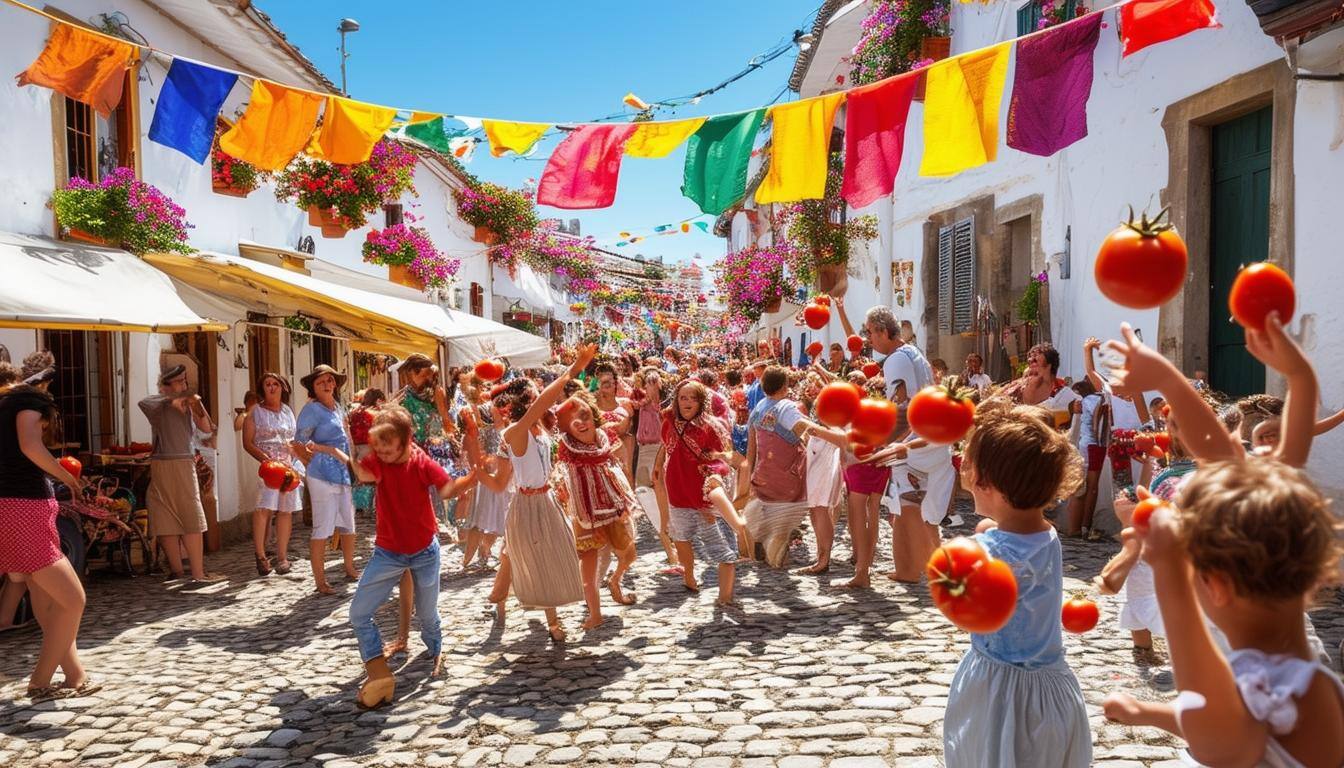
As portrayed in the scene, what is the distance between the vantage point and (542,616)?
660 centimetres

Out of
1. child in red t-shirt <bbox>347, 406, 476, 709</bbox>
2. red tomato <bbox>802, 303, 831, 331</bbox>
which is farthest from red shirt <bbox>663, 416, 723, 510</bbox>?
child in red t-shirt <bbox>347, 406, 476, 709</bbox>

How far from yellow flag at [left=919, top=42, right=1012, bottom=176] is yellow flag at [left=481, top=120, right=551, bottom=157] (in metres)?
3.10

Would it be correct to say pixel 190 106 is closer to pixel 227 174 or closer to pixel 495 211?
pixel 227 174

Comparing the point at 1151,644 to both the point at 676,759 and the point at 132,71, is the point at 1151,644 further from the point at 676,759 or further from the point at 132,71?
the point at 132,71

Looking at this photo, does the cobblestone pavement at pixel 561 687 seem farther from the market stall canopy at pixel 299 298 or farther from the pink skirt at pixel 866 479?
the market stall canopy at pixel 299 298

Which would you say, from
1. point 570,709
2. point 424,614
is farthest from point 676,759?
point 424,614

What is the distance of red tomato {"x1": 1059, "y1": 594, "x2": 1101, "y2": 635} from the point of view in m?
2.62

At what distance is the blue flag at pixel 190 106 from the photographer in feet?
23.1

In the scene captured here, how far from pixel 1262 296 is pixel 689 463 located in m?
5.11

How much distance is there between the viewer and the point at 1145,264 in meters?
1.98

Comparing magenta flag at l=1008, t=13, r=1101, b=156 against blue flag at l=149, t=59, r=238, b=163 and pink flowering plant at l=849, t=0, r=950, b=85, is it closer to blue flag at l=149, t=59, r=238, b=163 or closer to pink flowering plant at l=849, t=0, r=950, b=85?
blue flag at l=149, t=59, r=238, b=163

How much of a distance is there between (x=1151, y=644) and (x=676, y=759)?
9.66 feet

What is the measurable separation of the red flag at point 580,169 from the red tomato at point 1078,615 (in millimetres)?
5806

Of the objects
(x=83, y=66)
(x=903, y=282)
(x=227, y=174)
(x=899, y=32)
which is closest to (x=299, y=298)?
(x=227, y=174)
